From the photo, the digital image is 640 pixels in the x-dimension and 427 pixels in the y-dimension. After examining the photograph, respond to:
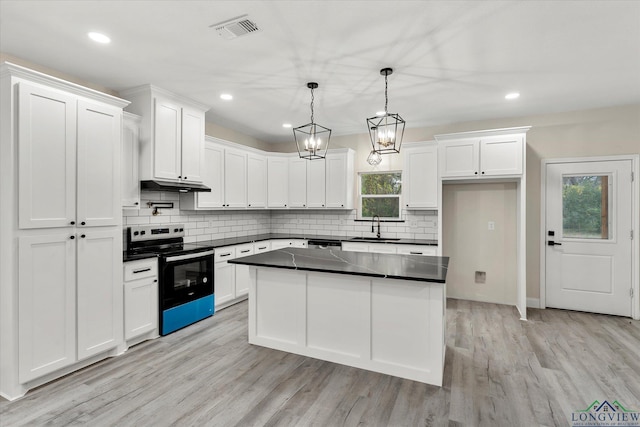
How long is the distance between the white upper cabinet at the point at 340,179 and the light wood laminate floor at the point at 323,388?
2.72m

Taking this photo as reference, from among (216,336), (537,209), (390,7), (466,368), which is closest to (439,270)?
(466,368)

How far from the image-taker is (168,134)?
3.80 meters

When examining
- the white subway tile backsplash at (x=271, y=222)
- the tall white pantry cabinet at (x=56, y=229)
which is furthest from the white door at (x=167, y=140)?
the tall white pantry cabinet at (x=56, y=229)

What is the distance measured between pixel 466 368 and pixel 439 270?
0.96 metres

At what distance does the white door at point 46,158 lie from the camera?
2445 millimetres

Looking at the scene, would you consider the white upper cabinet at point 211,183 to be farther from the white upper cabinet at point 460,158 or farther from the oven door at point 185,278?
the white upper cabinet at point 460,158

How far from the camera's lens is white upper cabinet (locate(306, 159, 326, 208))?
18.6 ft

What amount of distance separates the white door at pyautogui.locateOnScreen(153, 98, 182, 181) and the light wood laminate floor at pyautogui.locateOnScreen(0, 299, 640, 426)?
1.86 metres

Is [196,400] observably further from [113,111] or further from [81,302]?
[113,111]

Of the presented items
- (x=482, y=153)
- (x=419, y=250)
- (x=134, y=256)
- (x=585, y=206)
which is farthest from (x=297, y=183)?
(x=585, y=206)

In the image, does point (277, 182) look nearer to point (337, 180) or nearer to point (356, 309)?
point (337, 180)

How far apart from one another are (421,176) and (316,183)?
176 centimetres

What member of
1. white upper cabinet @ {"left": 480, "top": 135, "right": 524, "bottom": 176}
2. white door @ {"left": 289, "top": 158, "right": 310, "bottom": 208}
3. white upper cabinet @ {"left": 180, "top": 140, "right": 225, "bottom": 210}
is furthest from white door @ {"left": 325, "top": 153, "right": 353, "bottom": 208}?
white upper cabinet @ {"left": 480, "top": 135, "right": 524, "bottom": 176}

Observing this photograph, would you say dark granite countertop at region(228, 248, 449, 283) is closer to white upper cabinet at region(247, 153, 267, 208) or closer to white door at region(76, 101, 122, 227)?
white door at region(76, 101, 122, 227)
